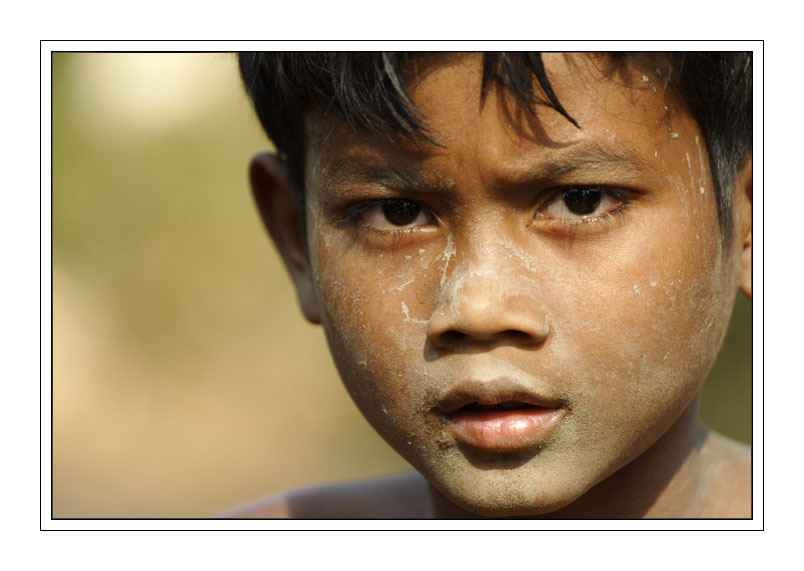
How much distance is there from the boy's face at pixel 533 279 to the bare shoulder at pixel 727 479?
44 cm

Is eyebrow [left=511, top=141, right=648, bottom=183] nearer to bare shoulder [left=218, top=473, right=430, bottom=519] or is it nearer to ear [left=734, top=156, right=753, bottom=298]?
ear [left=734, top=156, right=753, bottom=298]

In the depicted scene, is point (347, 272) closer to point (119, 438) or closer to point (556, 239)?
point (556, 239)

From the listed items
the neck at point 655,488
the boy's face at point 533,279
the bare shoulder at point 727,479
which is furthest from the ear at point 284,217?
the bare shoulder at point 727,479

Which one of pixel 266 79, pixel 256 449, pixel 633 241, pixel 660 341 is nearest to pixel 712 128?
pixel 633 241

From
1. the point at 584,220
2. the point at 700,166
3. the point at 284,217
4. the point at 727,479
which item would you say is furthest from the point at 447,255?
the point at 727,479

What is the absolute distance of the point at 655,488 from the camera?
1.81 meters

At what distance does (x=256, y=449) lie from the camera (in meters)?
5.05

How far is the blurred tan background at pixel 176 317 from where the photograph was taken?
488 cm

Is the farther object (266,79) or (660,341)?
(266,79)

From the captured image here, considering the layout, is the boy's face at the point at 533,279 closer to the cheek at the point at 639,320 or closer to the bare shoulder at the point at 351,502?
the cheek at the point at 639,320

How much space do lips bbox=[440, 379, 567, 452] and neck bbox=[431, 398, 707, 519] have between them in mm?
370

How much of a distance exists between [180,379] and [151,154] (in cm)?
134

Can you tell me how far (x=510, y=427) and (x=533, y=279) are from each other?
250 mm
